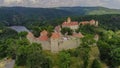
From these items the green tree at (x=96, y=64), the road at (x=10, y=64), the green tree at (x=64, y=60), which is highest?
the green tree at (x=64, y=60)

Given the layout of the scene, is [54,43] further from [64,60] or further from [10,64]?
[10,64]

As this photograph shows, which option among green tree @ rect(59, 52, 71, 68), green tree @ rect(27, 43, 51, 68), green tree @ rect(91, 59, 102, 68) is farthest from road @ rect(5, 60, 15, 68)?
green tree @ rect(91, 59, 102, 68)

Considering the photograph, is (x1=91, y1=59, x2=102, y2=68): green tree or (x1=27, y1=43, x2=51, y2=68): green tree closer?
A: (x1=27, y1=43, x2=51, y2=68): green tree

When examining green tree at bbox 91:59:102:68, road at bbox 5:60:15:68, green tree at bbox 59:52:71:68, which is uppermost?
green tree at bbox 59:52:71:68

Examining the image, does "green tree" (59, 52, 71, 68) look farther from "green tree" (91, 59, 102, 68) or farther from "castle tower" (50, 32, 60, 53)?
"green tree" (91, 59, 102, 68)

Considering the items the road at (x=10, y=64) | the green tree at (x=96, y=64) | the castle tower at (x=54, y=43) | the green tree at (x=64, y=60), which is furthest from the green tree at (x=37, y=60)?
the green tree at (x=96, y=64)

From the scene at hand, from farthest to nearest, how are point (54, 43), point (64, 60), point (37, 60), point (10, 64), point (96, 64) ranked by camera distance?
point (10, 64), point (54, 43), point (96, 64), point (37, 60), point (64, 60)

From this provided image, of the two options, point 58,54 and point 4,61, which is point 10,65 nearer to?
point 4,61

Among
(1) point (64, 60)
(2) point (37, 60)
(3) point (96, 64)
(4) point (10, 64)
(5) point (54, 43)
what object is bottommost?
(4) point (10, 64)

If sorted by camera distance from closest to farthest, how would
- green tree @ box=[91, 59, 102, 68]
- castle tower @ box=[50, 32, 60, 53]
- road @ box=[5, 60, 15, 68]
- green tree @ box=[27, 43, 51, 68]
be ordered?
green tree @ box=[27, 43, 51, 68], green tree @ box=[91, 59, 102, 68], castle tower @ box=[50, 32, 60, 53], road @ box=[5, 60, 15, 68]

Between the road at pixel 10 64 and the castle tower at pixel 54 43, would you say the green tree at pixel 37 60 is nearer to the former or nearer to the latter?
the castle tower at pixel 54 43

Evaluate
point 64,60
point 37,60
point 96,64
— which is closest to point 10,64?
point 37,60

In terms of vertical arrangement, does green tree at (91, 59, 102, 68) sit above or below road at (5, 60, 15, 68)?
above
